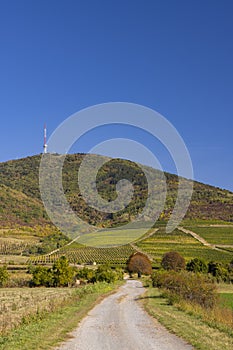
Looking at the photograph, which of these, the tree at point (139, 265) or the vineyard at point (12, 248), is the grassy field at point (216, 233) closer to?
the tree at point (139, 265)

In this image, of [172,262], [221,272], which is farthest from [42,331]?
[172,262]

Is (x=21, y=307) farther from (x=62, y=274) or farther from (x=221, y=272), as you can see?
(x=221, y=272)

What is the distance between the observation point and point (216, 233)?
131 m

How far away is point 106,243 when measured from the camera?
121 m

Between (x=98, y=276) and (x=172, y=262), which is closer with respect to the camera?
(x=98, y=276)

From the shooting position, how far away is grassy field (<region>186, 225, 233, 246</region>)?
123 m

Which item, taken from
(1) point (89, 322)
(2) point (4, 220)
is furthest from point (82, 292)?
(2) point (4, 220)

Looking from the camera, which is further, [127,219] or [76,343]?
[127,219]

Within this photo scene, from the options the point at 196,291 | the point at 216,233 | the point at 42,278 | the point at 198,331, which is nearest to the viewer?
the point at 198,331

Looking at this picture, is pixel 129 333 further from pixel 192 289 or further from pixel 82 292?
pixel 82 292

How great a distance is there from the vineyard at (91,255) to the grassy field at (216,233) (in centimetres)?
2127

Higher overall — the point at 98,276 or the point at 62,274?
the point at 62,274

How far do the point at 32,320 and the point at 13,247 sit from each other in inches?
4274

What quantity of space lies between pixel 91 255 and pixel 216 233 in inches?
1441
